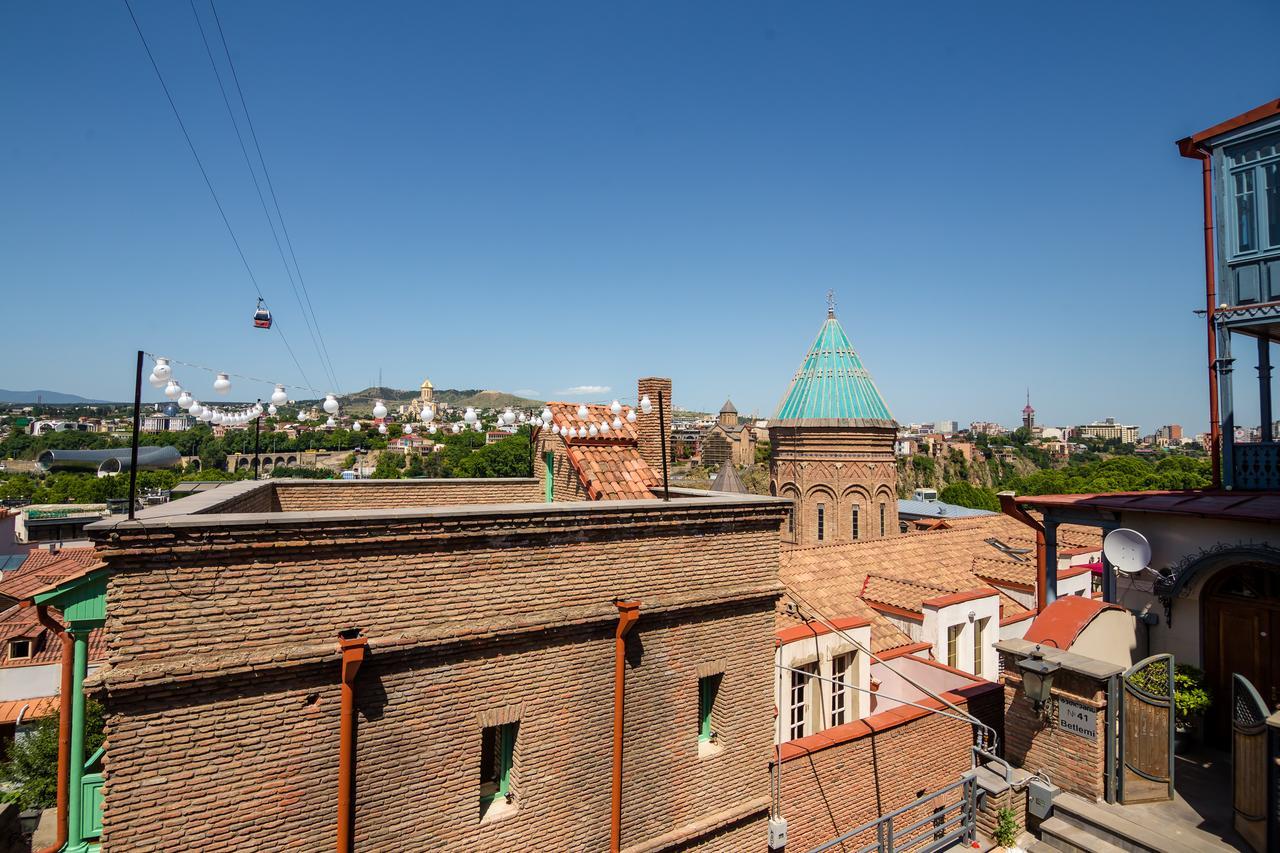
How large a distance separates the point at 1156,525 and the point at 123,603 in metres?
11.1

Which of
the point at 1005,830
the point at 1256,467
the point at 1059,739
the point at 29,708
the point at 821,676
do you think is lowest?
the point at 29,708

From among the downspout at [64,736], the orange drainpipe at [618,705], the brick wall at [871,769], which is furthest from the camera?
the brick wall at [871,769]

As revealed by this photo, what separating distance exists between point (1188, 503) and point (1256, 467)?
225 centimetres

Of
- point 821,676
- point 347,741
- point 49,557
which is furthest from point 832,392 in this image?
point 49,557

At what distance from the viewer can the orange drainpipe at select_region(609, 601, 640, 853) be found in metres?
6.89

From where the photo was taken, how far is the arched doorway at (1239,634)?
7496 millimetres

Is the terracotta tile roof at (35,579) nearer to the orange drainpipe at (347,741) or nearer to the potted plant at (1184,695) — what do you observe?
the orange drainpipe at (347,741)

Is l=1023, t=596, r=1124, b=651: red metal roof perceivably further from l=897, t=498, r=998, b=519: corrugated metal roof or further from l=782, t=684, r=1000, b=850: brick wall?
l=897, t=498, r=998, b=519: corrugated metal roof

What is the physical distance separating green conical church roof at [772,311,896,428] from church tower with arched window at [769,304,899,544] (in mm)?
44

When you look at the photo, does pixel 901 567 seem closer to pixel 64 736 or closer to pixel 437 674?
pixel 437 674

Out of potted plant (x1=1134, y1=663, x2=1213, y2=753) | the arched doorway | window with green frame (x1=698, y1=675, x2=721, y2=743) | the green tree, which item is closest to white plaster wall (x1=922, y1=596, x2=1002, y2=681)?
potted plant (x1=1134, y1=663, x2=1213, y2=753)

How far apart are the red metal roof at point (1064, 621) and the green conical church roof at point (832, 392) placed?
72.2 feet

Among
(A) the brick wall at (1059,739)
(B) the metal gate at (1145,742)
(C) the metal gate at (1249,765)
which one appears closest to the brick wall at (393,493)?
(A) the brick wall at (1059,739)

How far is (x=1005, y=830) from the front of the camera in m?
7.47
